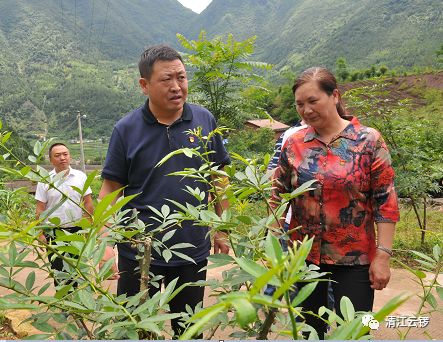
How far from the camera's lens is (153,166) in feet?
5.79

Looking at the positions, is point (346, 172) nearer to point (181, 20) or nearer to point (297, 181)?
point (297, 181)

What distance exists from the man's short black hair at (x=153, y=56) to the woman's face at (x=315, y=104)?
1.61 feet

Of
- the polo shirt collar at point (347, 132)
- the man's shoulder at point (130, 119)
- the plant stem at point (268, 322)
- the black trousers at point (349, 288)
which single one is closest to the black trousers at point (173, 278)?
the black trousers at point (349, 288)

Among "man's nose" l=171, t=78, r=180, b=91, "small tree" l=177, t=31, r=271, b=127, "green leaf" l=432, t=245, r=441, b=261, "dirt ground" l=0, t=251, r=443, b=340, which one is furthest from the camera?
"small tree" l=177, t=31, r=271, b=127

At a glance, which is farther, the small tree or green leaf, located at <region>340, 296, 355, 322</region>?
the small tree

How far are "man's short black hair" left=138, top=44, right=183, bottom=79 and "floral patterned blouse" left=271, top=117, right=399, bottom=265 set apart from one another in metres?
0.60

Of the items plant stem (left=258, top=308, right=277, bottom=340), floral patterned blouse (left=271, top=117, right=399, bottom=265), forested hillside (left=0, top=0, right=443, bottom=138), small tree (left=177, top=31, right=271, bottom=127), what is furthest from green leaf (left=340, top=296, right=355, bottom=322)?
forested hillside (left=0, top=0, right=443, bottom=138)

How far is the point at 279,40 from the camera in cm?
10388

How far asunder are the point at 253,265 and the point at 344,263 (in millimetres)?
1277

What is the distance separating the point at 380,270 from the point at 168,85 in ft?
3.29

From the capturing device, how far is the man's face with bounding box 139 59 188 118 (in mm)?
1690

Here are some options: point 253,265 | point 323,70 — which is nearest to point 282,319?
point 253,265

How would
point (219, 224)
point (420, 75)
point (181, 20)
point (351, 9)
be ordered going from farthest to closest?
point (181, 20) < point (351, 9) < point (420, 75) < point (219, 224)

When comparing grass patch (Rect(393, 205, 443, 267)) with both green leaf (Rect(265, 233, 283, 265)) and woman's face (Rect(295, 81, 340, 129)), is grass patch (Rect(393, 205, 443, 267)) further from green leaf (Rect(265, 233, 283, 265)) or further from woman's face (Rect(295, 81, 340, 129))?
green leaf (Rect(265, 233, 283, 265))
